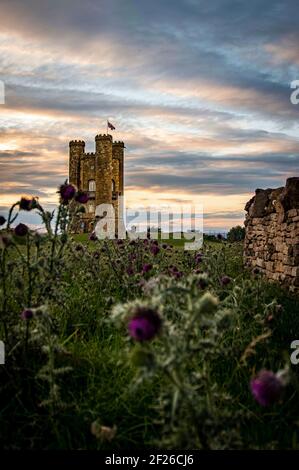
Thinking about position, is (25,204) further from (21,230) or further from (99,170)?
(99,170)

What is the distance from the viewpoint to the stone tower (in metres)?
47.4

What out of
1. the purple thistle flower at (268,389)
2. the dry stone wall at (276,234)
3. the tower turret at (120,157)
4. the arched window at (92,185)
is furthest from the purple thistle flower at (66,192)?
the tower turret at (120,157)

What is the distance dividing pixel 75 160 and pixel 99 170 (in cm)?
412

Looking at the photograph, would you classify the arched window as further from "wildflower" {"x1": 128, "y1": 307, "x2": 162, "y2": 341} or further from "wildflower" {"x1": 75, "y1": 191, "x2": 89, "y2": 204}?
"wildflower" {"x1": 128, "y1": 307, "x2": 162, "y2": 341}

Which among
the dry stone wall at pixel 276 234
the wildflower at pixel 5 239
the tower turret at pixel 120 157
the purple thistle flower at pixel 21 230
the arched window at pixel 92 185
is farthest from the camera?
the tower turret at pixel 120 157

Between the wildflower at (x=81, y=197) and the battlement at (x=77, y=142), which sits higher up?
the battlement at (x=77, y=142)

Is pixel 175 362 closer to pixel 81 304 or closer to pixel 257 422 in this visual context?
pixel 257 422

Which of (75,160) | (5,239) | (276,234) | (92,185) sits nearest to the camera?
(5,239)

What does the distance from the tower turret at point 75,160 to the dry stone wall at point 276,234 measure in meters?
40.4

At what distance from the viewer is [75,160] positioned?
50.2 m

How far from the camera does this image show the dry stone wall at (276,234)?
7.32 meters

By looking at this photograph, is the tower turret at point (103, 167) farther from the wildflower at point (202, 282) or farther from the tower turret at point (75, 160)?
the wildflower at point (202, 282)

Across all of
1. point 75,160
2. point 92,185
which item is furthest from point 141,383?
point 75,160

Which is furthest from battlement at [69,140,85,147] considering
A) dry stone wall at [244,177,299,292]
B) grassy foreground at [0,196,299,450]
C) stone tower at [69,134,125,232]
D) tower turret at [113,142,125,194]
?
grassy foreground at [0,196,299,450]
